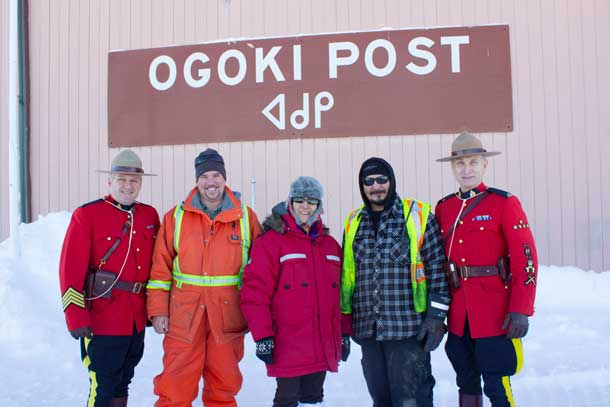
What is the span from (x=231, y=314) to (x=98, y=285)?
76 centimetres

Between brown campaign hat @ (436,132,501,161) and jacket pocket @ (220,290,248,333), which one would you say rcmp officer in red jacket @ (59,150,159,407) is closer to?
jacket pocket @ (220,290,248,333)

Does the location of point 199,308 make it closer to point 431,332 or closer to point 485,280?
point 431,332

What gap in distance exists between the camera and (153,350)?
469cm

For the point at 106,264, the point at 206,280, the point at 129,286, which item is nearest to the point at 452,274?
the point at 206,280

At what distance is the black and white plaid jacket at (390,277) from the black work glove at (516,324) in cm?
34

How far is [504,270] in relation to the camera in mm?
2838

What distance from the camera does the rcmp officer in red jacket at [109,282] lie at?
115 inches

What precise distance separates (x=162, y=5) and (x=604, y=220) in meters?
5.49

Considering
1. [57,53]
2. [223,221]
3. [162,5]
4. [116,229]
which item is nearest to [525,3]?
[162,5]

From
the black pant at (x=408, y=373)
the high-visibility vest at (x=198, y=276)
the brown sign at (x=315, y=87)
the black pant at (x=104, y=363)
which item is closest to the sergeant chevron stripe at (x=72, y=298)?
the black pant at (x=104, y=363)

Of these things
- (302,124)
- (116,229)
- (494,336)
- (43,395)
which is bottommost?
(43,395)

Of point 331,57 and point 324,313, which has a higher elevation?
point 331,57

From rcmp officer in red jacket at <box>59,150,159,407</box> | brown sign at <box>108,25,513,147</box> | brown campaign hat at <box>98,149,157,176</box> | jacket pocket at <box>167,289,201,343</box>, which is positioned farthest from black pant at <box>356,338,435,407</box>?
brown sign at <box>108,25,513,147</box>

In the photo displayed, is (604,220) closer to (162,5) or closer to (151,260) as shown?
(151,260)
